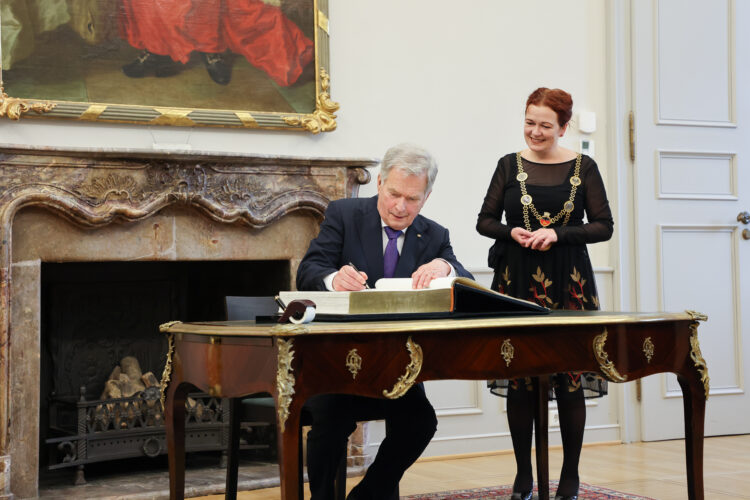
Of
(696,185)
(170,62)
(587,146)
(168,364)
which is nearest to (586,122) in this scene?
(587,146)

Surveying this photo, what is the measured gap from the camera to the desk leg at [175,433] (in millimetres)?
2451

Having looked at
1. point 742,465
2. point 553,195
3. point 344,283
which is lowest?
point 742,465

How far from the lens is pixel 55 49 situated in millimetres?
4047

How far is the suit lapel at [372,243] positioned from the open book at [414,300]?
0.52 metres

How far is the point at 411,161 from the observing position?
8.74 ft

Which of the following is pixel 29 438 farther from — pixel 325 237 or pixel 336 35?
pixel 336 35

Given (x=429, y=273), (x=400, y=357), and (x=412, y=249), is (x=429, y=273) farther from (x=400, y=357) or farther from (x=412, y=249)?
(x=400, y=357)

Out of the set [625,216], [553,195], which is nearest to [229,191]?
[553,195]

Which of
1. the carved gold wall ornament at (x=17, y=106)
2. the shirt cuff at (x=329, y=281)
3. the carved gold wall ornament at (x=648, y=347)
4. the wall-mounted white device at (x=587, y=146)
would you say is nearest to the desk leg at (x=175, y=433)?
the shirt cuff at (x=329, y=281)

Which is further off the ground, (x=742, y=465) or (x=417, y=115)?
(x=417, y=115)

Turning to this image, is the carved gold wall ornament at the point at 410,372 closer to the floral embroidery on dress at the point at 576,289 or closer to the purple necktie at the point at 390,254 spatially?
the purple necktie at the point at 390,254

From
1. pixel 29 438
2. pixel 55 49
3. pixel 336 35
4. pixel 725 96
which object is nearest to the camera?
pixel 29 438

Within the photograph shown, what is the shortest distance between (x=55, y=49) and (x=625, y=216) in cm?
306

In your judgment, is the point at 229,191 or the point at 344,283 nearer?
the point at 344,283
